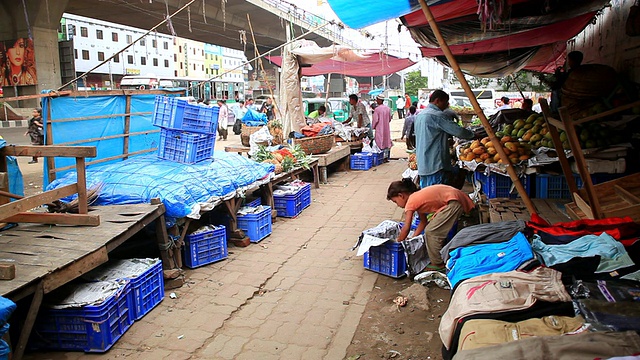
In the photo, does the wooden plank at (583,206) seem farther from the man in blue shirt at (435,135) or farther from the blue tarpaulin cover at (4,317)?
the blue tarpaulin cover at (4,317)

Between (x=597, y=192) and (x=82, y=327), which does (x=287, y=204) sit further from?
(x=597, y=192)

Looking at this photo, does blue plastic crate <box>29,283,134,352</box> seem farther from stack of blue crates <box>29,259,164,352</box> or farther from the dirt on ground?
the dirt on ground

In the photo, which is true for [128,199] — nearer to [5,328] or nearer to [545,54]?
[5,328]

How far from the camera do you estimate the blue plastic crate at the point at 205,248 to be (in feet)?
18.7

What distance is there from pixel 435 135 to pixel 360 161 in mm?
7592

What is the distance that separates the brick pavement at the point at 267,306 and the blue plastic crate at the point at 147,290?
8 cm

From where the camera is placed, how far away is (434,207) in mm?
5016

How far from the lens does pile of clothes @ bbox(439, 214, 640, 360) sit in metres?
2.01

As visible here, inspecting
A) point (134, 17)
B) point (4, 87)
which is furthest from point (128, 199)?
point (4, 87)

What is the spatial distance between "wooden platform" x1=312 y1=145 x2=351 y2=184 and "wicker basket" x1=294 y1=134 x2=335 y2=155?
0.45 feet

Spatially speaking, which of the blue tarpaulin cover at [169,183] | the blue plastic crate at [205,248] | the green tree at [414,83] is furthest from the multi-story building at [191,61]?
the blue plastic crate at [205,248]

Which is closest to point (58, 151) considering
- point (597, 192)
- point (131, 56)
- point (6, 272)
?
point (6, 272)

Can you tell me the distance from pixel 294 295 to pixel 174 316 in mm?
1237

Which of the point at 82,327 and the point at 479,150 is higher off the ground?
the point at 479,150
